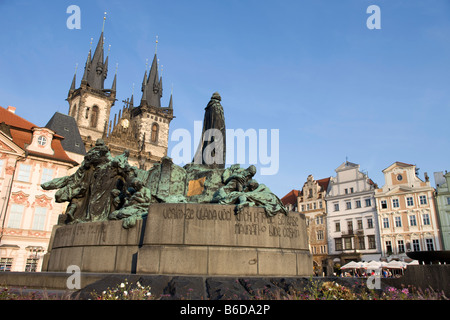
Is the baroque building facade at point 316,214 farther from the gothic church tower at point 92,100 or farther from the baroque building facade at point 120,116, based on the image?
the gothic church tower at point 92,100

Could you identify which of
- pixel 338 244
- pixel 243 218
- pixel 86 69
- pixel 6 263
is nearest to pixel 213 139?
pixel 243 218

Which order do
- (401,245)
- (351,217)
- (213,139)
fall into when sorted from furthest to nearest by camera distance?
(351,217)
(401,245)
(213,139)

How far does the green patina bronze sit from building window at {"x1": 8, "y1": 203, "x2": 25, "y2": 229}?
22.2 m

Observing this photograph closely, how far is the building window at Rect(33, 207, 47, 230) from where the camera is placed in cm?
2922

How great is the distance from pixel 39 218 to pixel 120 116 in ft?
150

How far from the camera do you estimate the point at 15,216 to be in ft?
93.2

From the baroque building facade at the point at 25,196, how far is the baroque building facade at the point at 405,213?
33.8 m

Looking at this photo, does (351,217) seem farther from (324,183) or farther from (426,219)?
(426,219)

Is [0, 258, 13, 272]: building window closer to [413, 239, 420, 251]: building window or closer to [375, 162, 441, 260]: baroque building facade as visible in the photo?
[375, 162, 441, 260]: baroque building facade

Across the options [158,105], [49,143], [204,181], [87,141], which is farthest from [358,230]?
[158,105]

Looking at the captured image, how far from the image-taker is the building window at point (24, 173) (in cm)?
2928

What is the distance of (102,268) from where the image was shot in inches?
290
